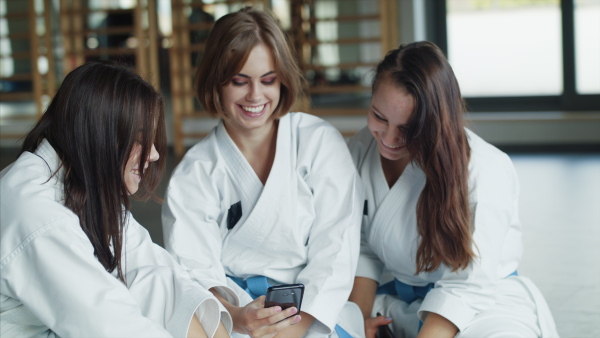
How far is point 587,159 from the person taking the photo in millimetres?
5426

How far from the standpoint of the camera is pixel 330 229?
210cm

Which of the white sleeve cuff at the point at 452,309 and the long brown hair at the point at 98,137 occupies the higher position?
the long brown hair at the point at 98,137

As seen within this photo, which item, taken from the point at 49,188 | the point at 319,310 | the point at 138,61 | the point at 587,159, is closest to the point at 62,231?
the point at 49,188

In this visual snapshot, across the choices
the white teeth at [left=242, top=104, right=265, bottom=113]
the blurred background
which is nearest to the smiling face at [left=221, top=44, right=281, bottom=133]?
the white teeth at [left=242, top=104, right=265, bottom=113]

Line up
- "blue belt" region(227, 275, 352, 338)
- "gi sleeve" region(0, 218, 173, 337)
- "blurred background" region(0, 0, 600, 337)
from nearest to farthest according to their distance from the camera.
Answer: "gi sleeve" region(0, 218, 173, 337) → "blue belt" region(227, 275, 352, 338) → "blurred background" region(0, 0, 600, 337)

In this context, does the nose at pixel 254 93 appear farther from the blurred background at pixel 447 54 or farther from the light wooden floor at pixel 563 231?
the blurred background at pixel 447 54

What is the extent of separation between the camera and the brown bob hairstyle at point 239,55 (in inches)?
80.5

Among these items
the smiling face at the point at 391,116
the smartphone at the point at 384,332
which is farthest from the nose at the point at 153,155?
the smartphone at the point at 384,332

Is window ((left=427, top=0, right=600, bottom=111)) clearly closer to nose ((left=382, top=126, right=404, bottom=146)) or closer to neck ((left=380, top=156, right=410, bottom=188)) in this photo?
neck ((left=380, top=156, right=410, bottom=188))

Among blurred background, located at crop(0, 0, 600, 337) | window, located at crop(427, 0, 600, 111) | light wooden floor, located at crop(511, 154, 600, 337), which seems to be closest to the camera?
light wooden floor, located at crop(511, 154, 600, 337)

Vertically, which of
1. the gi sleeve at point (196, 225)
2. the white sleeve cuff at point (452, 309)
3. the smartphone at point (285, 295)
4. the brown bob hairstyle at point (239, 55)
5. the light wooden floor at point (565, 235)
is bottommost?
the light wooden floor at point (565, 235)

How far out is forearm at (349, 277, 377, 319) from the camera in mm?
2240

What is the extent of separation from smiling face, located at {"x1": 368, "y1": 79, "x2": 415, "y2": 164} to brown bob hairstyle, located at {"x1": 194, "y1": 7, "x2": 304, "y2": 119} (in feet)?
0.87

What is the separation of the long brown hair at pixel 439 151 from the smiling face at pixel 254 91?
1.18 feet
